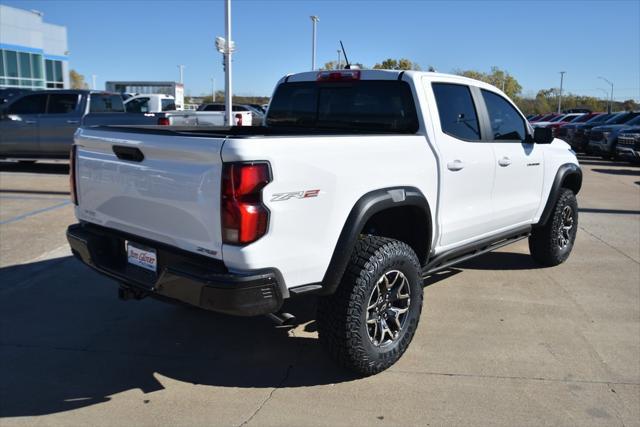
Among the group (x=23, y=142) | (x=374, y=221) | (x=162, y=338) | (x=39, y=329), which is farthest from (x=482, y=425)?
(x=23, y=142)

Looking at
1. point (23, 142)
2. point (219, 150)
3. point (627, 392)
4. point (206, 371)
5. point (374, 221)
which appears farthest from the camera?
point (23, 142)

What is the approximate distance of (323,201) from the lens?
3.18m

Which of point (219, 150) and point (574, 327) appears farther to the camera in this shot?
point (574, 327)

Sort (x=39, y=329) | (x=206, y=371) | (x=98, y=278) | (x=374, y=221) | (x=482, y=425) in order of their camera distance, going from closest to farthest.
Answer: (x=482, y=425), (x=206, y=371), (x=374, y=221), (x=39, y=329), (x=98, y=278)

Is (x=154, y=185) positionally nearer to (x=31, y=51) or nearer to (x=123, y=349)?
(x=123, y=349)

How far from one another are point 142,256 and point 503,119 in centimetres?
347

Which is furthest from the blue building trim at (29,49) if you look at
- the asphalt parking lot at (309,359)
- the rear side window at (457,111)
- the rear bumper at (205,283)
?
the rear bumper at (205,283)

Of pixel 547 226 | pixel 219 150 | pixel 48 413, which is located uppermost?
pixel 219 150

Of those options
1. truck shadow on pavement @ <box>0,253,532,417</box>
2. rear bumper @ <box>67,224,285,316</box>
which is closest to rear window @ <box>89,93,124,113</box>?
truck shadow on pavement @ <box>0,253,532,417</box>

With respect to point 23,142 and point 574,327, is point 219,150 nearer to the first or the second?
point 574,327

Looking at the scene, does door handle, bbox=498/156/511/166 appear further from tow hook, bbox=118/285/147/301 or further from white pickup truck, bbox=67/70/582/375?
tow hook, bbox=118/285/147/301

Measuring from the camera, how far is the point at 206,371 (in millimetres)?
3779

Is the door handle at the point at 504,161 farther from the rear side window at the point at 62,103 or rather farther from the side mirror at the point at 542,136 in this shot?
the rear side window at the point at 62,103

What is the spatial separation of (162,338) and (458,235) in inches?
95.7
